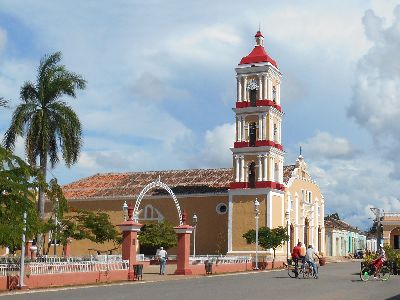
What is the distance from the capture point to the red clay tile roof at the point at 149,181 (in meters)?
58.8

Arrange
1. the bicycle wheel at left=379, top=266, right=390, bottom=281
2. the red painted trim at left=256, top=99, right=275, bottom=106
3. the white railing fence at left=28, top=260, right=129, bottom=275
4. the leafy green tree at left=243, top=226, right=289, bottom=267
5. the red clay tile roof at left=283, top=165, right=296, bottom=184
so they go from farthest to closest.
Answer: the red clay tile roof at left=283, top=165, right=296, bottom=184 → the red painted trim at left=256, top=99, right=275, bottom=106 → the leafy green tree at left=243, top=226, right=289, bottom=267 → the bicycle wheel at left=379, top=266, right=390, bottom=281 → the white railing fence at left=28, top=260, right=129, bottom=275

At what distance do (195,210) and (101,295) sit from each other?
37.7 meters

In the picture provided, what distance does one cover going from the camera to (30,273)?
77.8 feet

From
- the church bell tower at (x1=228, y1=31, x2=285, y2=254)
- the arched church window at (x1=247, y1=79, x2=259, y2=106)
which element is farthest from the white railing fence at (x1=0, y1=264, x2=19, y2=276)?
the arched church window at (x1=247, y1=79, x2=259, y2=106)

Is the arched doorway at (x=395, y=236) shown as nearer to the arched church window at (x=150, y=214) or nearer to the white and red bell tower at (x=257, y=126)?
the white and red bell tower at (x=257, y=126)

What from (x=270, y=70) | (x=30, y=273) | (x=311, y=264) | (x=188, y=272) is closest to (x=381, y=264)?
(x=311, y=264)

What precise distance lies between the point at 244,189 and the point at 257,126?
510cm

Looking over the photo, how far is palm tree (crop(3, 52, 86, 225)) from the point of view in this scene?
1289 inches

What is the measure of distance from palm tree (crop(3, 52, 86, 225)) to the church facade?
22.8 meters

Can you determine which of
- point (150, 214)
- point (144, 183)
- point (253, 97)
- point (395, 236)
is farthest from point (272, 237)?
point (395, 236)

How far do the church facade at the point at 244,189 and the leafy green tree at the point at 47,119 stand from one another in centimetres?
2274

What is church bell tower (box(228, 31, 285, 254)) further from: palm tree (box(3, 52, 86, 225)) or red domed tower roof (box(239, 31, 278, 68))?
palm tree (box(3, 52, 86, 225))

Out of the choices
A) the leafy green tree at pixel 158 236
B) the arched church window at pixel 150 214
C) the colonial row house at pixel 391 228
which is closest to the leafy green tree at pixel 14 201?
the leafy green tree at pixel 158 236

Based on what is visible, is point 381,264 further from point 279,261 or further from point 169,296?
point 279,261
